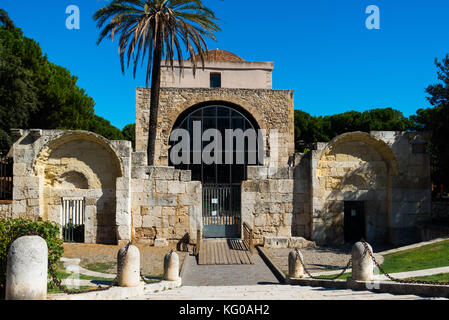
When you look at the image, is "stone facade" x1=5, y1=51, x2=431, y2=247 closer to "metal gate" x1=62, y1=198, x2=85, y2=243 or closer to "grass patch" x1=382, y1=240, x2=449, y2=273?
"metal gate" x1=62, y1=198, x2=85, y2=243

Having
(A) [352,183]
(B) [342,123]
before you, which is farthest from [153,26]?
(B) [342,123]

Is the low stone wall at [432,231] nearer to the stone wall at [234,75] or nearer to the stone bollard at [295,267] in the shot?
the stone bollard at [295,267]

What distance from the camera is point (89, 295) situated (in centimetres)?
671

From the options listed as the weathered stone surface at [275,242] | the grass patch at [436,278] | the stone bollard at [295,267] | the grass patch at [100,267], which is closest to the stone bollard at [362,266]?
the grass patch at [436,278]

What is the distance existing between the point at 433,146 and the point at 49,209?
16986 mm

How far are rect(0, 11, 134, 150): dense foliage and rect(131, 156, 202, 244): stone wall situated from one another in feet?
36.4

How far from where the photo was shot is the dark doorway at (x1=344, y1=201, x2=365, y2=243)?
1630 cm

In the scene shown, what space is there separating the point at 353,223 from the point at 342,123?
29.2 meters

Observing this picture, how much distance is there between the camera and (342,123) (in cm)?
4350

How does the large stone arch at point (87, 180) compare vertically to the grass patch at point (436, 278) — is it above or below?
above

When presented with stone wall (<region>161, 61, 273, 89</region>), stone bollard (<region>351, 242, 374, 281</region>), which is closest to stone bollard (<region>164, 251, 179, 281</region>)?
stone bollard (<region>351, 242, 374, 281</region>)

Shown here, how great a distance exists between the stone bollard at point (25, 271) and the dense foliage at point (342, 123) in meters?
37.2

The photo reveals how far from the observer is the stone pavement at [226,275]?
10.2m
